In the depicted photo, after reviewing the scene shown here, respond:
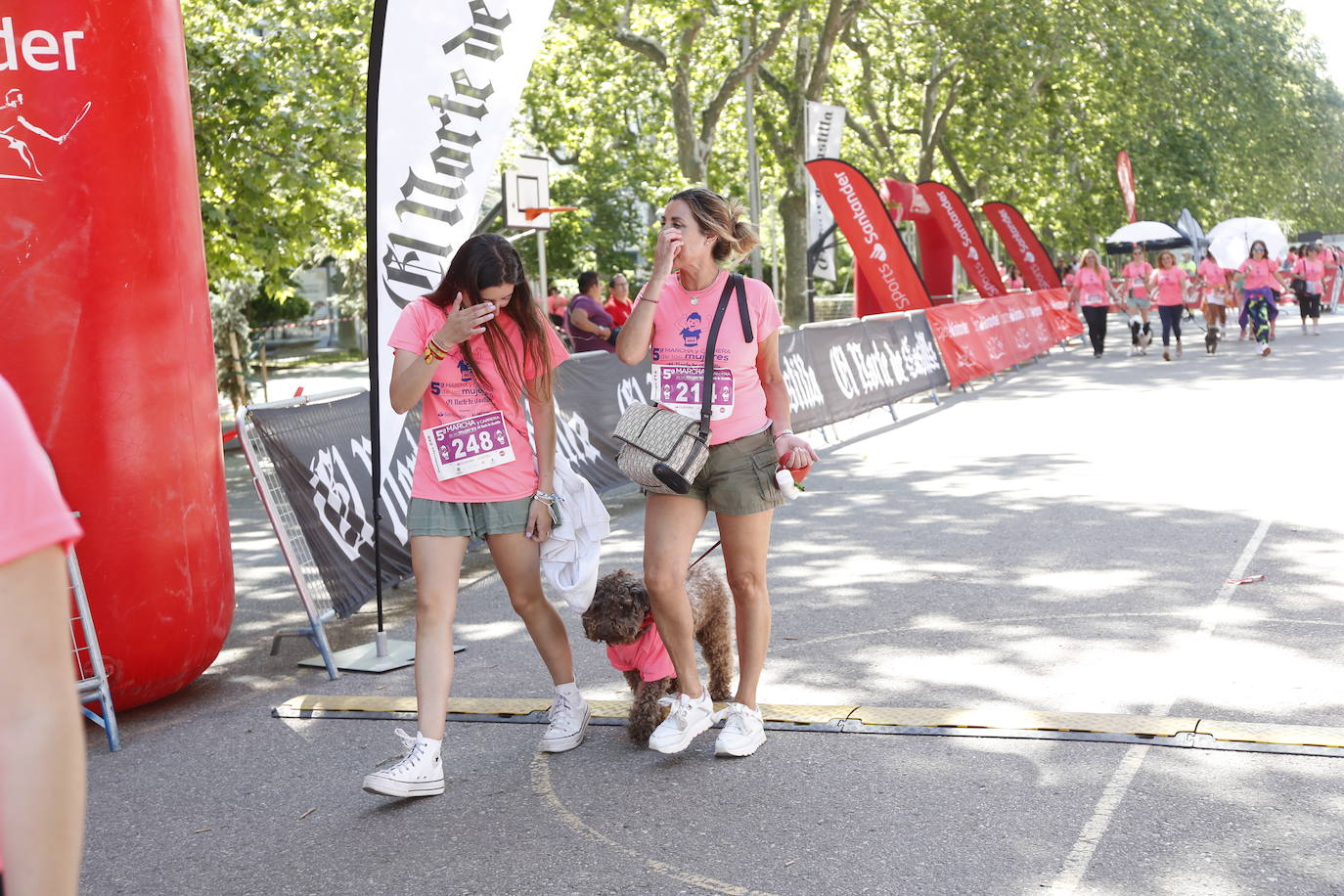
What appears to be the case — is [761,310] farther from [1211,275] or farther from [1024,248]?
[1024,248]

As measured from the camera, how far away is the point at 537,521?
4770 mm

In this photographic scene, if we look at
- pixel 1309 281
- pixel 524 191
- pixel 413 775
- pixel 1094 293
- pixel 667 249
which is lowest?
pixel 413 775

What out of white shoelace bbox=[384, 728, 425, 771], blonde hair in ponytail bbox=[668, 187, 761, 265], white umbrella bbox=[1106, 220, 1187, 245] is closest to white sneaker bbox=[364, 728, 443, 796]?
white shoelace bbox=[384, 728, 425, 771]

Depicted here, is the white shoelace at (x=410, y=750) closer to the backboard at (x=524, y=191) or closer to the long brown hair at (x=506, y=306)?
the long brown hair at (x=506, y=306)

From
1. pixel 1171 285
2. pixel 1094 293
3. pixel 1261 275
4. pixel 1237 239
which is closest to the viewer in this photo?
pixel 1171 285

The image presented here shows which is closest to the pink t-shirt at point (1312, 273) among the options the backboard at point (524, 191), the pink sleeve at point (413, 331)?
the backboard at point (524, 191)

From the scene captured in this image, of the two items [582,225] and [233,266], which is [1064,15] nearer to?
[582,225]

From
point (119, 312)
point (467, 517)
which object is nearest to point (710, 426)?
point (467, 517)

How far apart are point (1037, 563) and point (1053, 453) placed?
468 cm

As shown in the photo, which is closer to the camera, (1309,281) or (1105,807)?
(1105,807)

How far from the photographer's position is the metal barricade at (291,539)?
6426mm

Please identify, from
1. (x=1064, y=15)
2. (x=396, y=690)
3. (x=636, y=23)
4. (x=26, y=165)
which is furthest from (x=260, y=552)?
(x=1064, y=15)

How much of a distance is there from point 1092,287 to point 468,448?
1973cm

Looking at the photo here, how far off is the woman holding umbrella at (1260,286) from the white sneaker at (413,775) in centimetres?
1982
